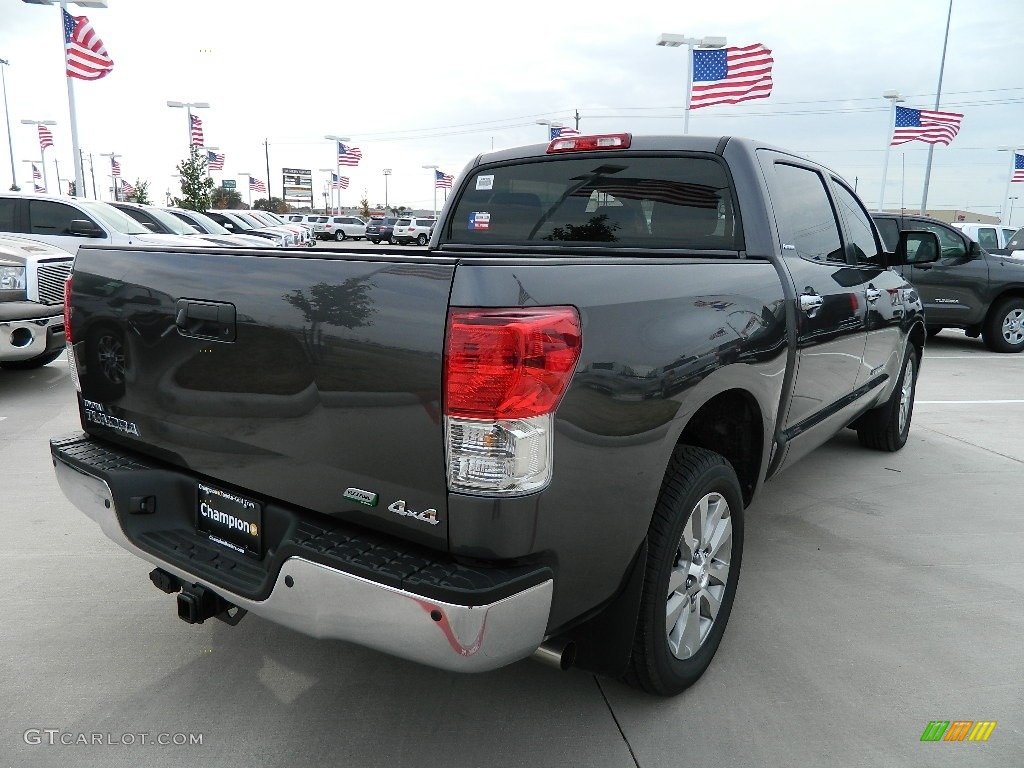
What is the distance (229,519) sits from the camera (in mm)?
2234

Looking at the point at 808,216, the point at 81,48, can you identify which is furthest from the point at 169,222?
the point at 808,216

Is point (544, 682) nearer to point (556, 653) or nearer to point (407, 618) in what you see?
point (556, 653)

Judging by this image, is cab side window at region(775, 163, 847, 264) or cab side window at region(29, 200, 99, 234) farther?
cab side window at region(29, 200, 99, 234)

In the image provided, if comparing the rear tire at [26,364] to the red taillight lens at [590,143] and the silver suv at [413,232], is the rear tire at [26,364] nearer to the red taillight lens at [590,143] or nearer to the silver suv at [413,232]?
the red taillight lens at [590,143]

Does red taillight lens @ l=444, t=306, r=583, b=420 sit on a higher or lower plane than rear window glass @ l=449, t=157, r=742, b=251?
lower

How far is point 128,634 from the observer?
9.53ft

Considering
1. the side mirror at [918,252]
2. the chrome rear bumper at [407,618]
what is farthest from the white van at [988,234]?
the chrome rear bumper at [407,618]

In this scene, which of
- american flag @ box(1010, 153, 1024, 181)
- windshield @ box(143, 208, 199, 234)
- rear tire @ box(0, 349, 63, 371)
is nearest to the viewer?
rear tire @ box(0, 349, 63, 371)

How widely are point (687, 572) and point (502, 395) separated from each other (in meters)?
1.13

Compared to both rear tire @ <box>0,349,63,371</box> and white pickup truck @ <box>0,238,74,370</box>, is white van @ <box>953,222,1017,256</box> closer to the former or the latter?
white pickup truck @ <box>0,238,74,370</box>

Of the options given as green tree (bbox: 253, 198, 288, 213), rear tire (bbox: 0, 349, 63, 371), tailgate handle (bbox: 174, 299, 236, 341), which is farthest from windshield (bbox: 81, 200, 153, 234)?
green tree (bbox: 253, 198, 288, 213)

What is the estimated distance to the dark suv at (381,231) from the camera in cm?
5025

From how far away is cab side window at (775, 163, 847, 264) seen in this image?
344cm

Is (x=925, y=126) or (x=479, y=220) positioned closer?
(x=479, y=220)
